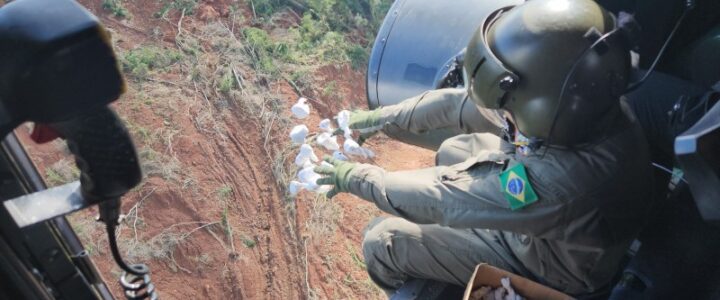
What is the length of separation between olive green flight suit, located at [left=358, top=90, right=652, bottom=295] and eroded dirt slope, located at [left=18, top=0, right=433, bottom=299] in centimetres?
158

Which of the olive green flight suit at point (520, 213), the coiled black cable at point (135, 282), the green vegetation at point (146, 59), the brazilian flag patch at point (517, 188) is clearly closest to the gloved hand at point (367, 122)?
the olive green flight suit at point (520, 213)

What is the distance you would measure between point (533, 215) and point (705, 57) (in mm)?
1288

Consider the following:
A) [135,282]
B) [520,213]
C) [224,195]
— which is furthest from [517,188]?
[224,195]

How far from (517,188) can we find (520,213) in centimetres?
10

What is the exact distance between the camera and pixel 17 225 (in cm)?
101

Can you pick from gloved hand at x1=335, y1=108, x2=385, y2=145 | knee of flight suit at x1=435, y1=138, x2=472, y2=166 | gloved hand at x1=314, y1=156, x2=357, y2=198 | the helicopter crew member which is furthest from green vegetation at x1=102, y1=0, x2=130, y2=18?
the helicopter crew member

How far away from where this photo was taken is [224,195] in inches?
189

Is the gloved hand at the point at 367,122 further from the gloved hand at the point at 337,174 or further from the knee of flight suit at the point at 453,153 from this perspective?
the gloved hand at the point at 337,174

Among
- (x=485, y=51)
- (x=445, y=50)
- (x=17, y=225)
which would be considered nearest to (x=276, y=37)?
(x=445, y=50)

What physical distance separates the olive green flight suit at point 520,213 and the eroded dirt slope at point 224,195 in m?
1.58

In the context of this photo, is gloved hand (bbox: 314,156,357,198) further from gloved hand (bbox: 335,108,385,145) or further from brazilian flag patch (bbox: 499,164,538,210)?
brazilian flag patch (bbox: 499,164,538,210)

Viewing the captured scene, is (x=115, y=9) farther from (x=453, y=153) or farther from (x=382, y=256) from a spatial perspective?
(x=382, y=256)

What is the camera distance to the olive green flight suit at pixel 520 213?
2244 mm

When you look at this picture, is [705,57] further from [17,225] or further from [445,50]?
[17,225]
